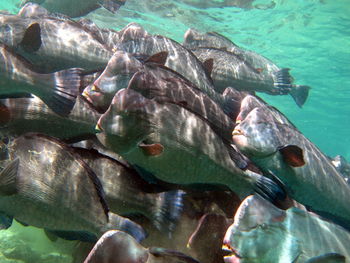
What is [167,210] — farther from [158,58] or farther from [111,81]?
[158,58]

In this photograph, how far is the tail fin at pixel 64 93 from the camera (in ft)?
8.58

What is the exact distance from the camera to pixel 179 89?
123 inches

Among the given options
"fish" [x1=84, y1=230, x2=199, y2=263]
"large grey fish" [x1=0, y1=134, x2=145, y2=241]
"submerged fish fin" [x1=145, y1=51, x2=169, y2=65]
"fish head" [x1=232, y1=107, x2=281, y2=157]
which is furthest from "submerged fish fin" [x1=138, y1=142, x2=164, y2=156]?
"submerged fish fin" [x1=145, y1=51, x2=169, y2=65]

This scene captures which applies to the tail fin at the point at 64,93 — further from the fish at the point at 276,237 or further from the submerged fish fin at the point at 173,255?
the fish at the point at 276,237

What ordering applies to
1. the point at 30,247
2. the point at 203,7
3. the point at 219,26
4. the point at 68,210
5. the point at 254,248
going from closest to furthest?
the point at 254,248, the point at 68,210, the point at 30,247, the point at 203,7, the point at 219,26

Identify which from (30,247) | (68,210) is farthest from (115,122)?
(30,247)

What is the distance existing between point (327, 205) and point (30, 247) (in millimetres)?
3812

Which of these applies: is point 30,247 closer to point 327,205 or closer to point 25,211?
point 25,211

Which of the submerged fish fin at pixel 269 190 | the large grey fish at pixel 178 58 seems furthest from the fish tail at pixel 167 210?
the large grey fish at pixel 178 58

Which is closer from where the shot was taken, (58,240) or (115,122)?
(115,122)

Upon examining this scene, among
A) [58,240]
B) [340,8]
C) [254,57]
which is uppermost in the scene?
[340,8]

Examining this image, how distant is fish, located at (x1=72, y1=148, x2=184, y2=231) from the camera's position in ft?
8.15

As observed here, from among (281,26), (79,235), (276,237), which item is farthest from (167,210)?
Result: (281,26)

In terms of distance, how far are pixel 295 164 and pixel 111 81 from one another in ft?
6.38
